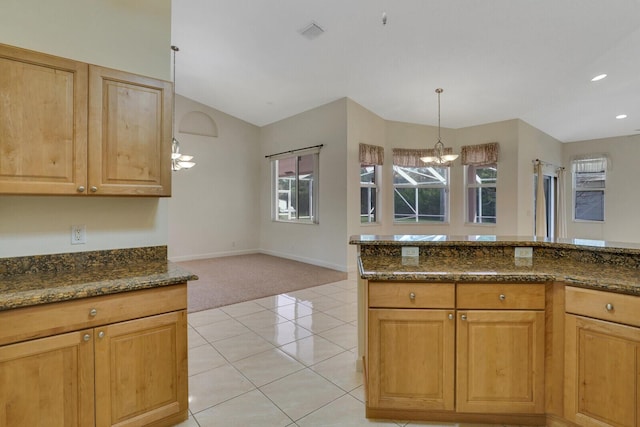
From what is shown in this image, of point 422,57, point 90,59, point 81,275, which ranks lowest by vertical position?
point 81,275

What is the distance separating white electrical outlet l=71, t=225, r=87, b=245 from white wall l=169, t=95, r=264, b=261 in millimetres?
4902

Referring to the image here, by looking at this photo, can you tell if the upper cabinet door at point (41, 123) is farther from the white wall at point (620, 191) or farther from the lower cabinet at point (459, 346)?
the white wall at point (620, 191)

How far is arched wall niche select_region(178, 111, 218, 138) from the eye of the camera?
6766 millimetres

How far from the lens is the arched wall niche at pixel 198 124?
22.2 feet

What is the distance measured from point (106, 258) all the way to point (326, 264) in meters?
4.53

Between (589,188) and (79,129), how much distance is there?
408 inches

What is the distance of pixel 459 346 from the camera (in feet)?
5.78

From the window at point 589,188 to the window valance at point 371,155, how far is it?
223 inches

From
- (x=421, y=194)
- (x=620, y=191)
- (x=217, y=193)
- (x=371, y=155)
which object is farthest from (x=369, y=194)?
(x=620, y=191)

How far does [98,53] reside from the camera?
195 centimetres

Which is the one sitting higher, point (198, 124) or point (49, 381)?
point (198, 124)

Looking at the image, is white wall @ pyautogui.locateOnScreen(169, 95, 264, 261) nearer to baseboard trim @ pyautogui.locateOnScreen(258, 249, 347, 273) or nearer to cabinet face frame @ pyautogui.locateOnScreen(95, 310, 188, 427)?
baseboard trim @ pyautogui.locateOnScreen(258, 249, 347, 273)

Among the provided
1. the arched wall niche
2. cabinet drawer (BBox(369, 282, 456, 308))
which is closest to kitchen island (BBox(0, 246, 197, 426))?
cabinet drawer (BBox(369, 282, 456, 308))

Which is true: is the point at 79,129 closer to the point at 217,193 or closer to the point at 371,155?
the point at 371,155
